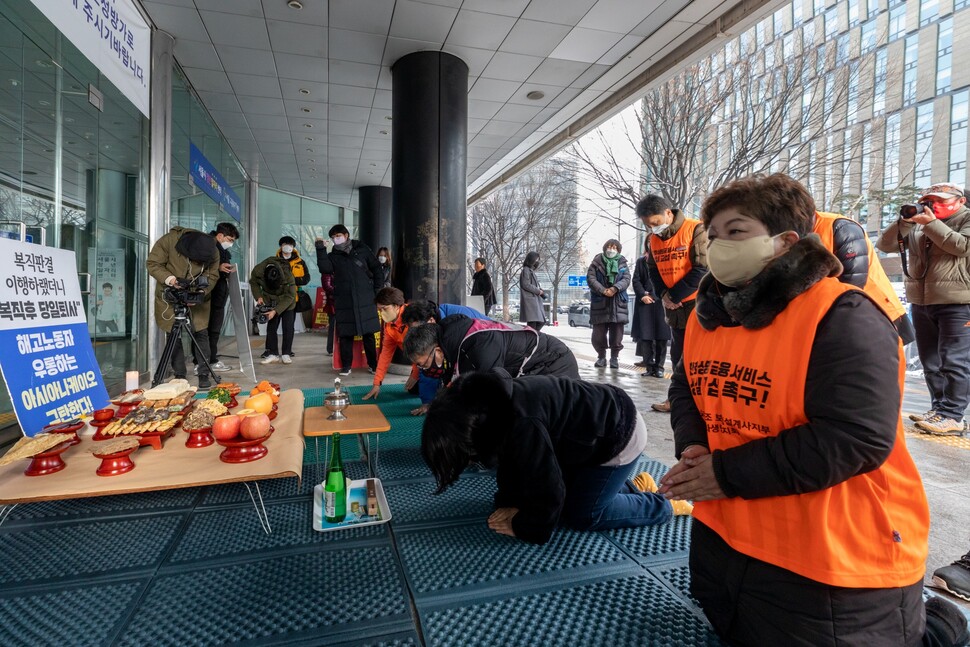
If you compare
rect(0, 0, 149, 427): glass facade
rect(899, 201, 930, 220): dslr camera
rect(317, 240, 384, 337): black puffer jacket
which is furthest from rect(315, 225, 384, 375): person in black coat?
rect(899, 201, 930, 220): dslr camera

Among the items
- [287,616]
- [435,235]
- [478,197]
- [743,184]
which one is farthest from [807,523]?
[478,197]

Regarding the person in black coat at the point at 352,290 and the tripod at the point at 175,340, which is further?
the person in black coat at the point at 352,290

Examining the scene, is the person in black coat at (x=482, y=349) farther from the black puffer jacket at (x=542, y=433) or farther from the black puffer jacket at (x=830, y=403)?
the black puffer jacket at (x=830, y=403)

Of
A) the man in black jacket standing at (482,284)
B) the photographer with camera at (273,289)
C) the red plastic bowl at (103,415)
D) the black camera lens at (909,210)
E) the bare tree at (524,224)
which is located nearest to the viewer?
the red plastic bowl at (103,415)

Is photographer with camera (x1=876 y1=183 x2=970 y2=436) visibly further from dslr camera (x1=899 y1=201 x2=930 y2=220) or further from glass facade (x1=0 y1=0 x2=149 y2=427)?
glass facade (x1=0 y1=0 x2=149 y2=427)

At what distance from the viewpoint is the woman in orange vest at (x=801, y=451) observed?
106 centimetres

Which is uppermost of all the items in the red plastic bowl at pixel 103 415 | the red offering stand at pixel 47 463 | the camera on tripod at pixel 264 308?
the camera on tripod at pixel 264 308

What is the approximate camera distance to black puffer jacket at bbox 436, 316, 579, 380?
280 centimetres

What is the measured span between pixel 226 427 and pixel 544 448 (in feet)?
4.75

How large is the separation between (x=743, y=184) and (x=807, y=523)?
86 cm

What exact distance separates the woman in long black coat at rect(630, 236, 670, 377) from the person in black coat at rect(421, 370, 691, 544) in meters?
3.82

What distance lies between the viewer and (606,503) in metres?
2.03

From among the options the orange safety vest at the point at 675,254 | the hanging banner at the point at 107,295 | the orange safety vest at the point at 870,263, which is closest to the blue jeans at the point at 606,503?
the orange safety vest at the point at 870,263

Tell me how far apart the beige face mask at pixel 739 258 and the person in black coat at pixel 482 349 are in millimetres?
1611
